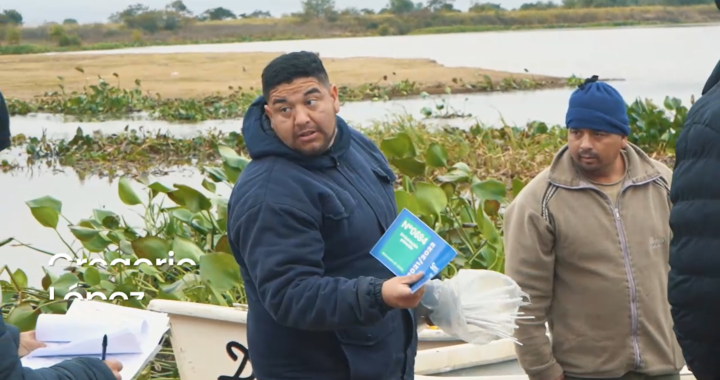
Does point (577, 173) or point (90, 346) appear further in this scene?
point (577, 173)

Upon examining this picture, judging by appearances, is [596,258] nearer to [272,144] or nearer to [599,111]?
[599,111]

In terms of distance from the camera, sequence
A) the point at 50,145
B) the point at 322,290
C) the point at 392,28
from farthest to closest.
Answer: the point at 392,28
the point at 50,145
the point at 322,290

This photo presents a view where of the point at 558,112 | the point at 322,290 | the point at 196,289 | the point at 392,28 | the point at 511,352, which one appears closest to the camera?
the point at 322,290

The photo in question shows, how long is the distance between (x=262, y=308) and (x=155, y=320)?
0.80 feet

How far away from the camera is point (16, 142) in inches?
498

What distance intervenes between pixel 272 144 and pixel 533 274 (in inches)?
32.7

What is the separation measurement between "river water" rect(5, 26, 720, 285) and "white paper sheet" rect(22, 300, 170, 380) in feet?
13.4

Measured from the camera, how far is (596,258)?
2.64 metres

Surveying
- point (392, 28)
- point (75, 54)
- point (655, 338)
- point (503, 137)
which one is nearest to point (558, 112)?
point (503, 137)

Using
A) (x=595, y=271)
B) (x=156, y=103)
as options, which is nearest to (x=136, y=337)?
(x=595, y=271)

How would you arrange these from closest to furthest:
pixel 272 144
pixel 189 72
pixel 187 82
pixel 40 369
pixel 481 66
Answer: pixel 40 369
pixel 272 144
pixel 187 82
pixel 189 72
pixel 481 66

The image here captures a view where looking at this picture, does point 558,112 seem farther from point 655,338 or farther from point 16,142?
point 655,338

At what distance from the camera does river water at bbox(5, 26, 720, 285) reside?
884 centimetres

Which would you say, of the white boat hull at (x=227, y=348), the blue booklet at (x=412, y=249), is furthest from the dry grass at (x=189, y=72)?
the blue booklet at (x=412, y=249)
